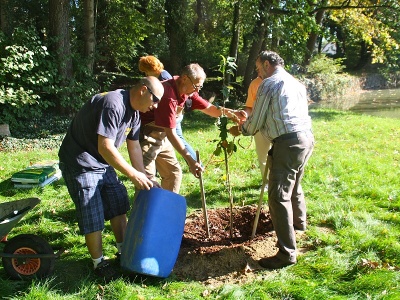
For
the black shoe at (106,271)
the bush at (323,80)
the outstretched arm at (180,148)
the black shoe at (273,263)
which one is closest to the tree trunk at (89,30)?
the outstretched arm at (180,148)

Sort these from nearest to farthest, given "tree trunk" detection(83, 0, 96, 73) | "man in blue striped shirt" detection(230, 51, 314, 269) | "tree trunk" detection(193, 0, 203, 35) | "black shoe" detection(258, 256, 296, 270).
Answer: "man in blue striped shirt" detection(230, 51, 314, 269) → "black shoe" detection(258, 256, 296, 270) → "tree trunk" detection(83, 0, 96, 73) → "tree trunk" detection(193, 0, 203, 35)

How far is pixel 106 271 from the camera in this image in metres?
3.20

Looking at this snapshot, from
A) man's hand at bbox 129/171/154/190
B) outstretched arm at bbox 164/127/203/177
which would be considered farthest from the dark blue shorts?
outstretched arm at bbox 164/127/203/177

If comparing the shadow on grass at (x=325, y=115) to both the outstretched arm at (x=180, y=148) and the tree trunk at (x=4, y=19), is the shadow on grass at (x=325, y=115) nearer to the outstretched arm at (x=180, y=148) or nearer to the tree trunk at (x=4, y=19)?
the tree trunk at (x=4, y=19)

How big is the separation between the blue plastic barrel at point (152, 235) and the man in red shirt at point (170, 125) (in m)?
0.61

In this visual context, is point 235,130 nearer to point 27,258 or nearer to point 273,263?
point 273,263

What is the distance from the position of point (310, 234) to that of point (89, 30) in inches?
370

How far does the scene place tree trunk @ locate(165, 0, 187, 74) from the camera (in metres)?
Answer: 13.7

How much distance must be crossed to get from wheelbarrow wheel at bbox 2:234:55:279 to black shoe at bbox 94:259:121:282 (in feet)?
1.24

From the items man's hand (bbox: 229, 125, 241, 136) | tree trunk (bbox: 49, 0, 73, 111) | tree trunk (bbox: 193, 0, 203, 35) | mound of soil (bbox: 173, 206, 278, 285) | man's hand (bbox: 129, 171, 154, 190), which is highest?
tree trunk (bbox: 193, 0, 203, 35)

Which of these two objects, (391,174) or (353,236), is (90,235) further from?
(391,174)

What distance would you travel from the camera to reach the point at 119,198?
336cm

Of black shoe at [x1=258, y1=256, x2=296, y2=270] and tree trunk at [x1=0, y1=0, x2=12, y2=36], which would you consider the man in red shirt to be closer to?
black shoe at [x1=258, y1=256, x2=296, y2=270]

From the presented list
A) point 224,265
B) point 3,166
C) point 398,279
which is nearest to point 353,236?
point 398,279
